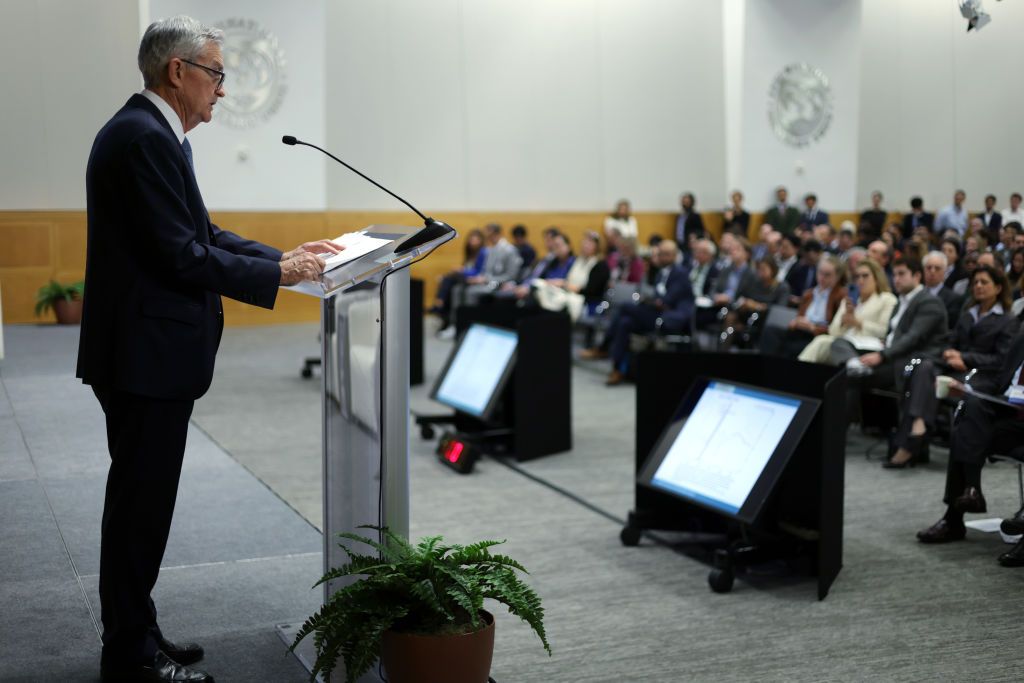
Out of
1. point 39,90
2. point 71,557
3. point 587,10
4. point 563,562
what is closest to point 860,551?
point 563,562

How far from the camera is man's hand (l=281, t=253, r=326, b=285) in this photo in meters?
2.67

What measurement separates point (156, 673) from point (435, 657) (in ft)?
2.60

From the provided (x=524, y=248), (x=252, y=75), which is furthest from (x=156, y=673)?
(x=252, y=75)

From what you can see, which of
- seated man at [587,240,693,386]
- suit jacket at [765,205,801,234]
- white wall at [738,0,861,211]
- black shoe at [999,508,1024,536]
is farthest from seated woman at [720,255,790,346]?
suit jacket at [765,205,801,234]

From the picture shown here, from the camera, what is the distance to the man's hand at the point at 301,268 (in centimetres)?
267

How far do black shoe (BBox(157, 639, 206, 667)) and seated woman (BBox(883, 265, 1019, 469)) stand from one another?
3.88 m

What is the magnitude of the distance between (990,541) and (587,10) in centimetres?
1391

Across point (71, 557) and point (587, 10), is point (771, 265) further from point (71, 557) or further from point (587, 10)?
point (587, 10)

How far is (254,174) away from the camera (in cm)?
1381

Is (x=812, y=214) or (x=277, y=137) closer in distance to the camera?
(x=277, y=137)

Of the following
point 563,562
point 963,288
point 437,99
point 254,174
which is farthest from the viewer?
point 437,99

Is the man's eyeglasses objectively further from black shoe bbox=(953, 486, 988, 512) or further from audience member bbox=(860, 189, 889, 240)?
audience member bbox=(860, 189, 889, 240)

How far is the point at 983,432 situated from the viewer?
4848mm

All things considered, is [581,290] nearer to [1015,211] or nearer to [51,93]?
[1015,211]
